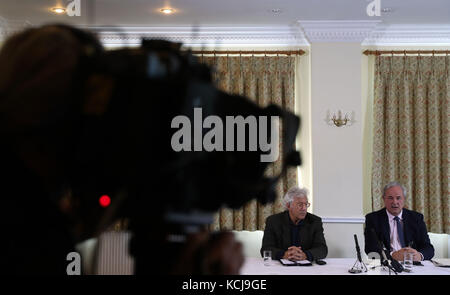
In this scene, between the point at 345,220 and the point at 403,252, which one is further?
the point at 345,220

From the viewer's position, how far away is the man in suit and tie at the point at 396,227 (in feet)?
13.5

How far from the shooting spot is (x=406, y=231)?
4148 millimetres

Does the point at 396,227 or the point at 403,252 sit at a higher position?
the point at 396,227

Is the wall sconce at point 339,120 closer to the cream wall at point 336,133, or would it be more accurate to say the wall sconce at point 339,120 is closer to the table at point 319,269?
the cream wall at point 336,133

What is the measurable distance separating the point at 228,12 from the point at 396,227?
90.6 inches

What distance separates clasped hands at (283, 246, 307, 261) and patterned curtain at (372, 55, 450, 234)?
1.90 m

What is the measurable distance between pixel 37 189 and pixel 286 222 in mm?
3836

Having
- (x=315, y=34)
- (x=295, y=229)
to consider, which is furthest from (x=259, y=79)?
(x=295, y=229)

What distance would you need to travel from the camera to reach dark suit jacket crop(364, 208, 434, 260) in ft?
13.5

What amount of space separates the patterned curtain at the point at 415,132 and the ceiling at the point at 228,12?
1.53ft

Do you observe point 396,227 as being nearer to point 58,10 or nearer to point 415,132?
point 415,132

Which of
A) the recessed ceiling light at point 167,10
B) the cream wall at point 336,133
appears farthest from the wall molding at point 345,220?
the recessed ceiling light at point 167,10
